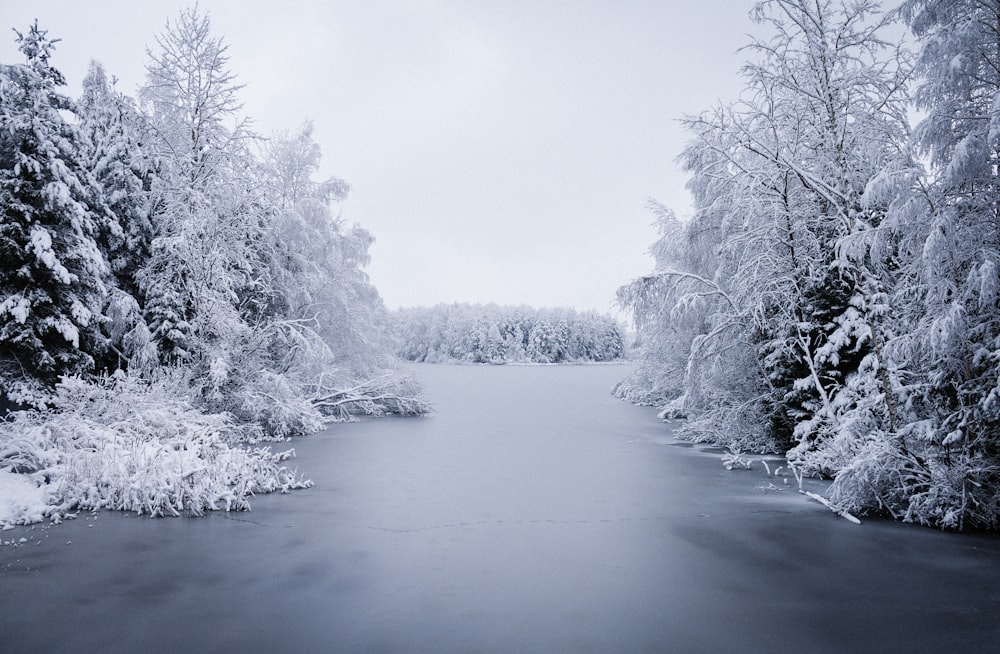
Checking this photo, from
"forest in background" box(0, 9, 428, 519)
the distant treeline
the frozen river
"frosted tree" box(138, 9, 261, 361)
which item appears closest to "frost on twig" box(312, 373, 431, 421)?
"forest in background" box(0, 9, 428, 519)

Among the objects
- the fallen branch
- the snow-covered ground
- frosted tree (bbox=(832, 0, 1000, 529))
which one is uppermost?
frosted tree (bbox=(832, 0, 1000, 529))

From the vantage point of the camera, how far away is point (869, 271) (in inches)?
469

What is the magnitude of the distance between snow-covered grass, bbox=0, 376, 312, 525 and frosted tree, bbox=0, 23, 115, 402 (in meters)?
1.62

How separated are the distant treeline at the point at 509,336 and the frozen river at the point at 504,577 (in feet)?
324

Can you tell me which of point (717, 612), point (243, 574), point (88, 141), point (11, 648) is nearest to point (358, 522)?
point (243, 574)

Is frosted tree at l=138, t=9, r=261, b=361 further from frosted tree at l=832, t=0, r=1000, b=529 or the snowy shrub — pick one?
frosted tree at l=832, t=0, r=1000, b=529

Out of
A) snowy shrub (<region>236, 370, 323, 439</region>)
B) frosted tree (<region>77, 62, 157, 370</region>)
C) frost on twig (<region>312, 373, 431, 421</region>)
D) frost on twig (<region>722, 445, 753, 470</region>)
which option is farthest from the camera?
frost on twig (<region>312, 373, 431, 421</region>)

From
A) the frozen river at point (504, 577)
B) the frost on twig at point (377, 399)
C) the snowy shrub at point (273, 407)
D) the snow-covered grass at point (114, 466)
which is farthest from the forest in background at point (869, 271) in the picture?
the frost on twig at point (377, 399)

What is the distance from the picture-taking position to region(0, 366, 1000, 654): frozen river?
5.63 metres

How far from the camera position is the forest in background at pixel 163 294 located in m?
11.1

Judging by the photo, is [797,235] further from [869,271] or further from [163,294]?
[163,294]

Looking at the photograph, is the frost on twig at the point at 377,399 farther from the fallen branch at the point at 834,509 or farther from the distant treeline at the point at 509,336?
the distant treeline at the point at 509,336

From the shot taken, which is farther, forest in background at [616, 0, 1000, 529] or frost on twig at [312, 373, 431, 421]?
frost on twig at [312, 373, 431, 421]

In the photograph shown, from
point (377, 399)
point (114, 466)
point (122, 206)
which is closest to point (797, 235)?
point (114, 466)
